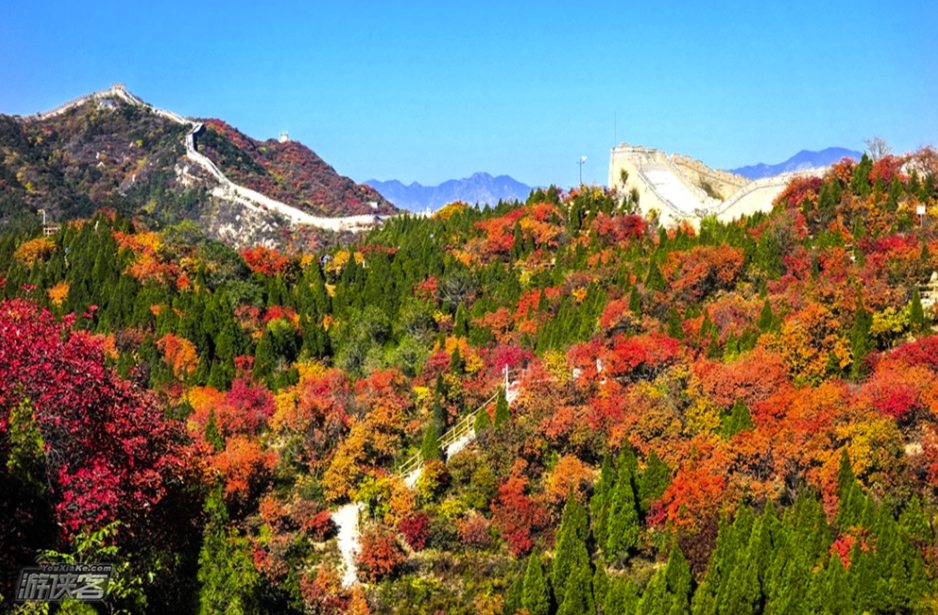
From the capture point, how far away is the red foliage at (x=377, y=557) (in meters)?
30.7

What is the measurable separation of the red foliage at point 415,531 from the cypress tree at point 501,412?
4695 millimetres

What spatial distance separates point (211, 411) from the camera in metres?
36.8

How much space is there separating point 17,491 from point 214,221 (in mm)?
84131

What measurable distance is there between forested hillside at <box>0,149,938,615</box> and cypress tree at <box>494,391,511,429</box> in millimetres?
122

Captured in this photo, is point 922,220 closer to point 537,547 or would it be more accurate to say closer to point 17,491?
point 537,547

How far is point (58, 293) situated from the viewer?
48938 millimetres

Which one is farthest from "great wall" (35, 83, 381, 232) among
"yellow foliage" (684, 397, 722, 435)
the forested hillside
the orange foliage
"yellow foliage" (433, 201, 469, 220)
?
"yellow foliage" (684, 397, 722, 435)

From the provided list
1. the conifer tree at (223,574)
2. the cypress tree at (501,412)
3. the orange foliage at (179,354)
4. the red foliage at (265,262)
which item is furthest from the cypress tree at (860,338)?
the red foliage at (265,262)

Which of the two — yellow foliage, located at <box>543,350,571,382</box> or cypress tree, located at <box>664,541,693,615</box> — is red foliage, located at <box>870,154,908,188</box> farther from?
cypress tree, located at <box>664,541,693,615</box>

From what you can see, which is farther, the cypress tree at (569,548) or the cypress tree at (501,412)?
the cypress tree at (501,412)

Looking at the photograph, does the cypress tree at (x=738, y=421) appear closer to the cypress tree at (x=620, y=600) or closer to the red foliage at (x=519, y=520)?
the red foliage at (x=519, y=520)

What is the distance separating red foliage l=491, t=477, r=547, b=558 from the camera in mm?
31250

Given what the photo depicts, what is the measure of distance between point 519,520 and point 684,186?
29541 millimetres

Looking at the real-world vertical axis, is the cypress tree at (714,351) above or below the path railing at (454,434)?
above
